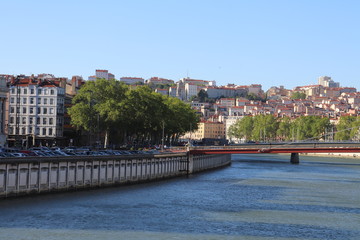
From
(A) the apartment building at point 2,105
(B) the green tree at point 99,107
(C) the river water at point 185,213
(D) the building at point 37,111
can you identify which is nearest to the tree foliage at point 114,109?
(B) the green tree at point 99,107

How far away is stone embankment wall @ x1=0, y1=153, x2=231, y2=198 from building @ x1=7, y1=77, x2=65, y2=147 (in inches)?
1282

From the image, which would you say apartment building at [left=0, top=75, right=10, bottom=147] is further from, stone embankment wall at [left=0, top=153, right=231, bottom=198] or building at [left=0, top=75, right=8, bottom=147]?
stone embankment wall at [left=0, top=153, right=231, bottom=198]

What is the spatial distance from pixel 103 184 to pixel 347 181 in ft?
94.4

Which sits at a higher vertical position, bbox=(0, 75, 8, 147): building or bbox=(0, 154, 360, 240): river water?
bbox=(0, 75, 8, 147): building

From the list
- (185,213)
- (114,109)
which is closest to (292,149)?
(114,109)

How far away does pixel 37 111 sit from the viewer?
4257 inches

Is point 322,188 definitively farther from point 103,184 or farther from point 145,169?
point 103,184

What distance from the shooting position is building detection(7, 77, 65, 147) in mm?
106500

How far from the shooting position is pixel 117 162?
210 ft

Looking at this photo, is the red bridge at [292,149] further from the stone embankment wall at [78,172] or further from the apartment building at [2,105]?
the apartment building at [2,105]

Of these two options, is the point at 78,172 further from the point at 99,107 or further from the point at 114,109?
the point at 114,109

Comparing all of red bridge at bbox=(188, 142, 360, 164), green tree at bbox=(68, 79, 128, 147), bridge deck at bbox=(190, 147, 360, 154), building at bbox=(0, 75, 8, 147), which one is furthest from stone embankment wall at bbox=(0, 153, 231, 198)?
green tree at bbox=(68, 79, 128, 147)

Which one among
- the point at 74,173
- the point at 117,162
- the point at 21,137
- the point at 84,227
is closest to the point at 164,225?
the point at 84,227

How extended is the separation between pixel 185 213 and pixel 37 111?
63435mm
